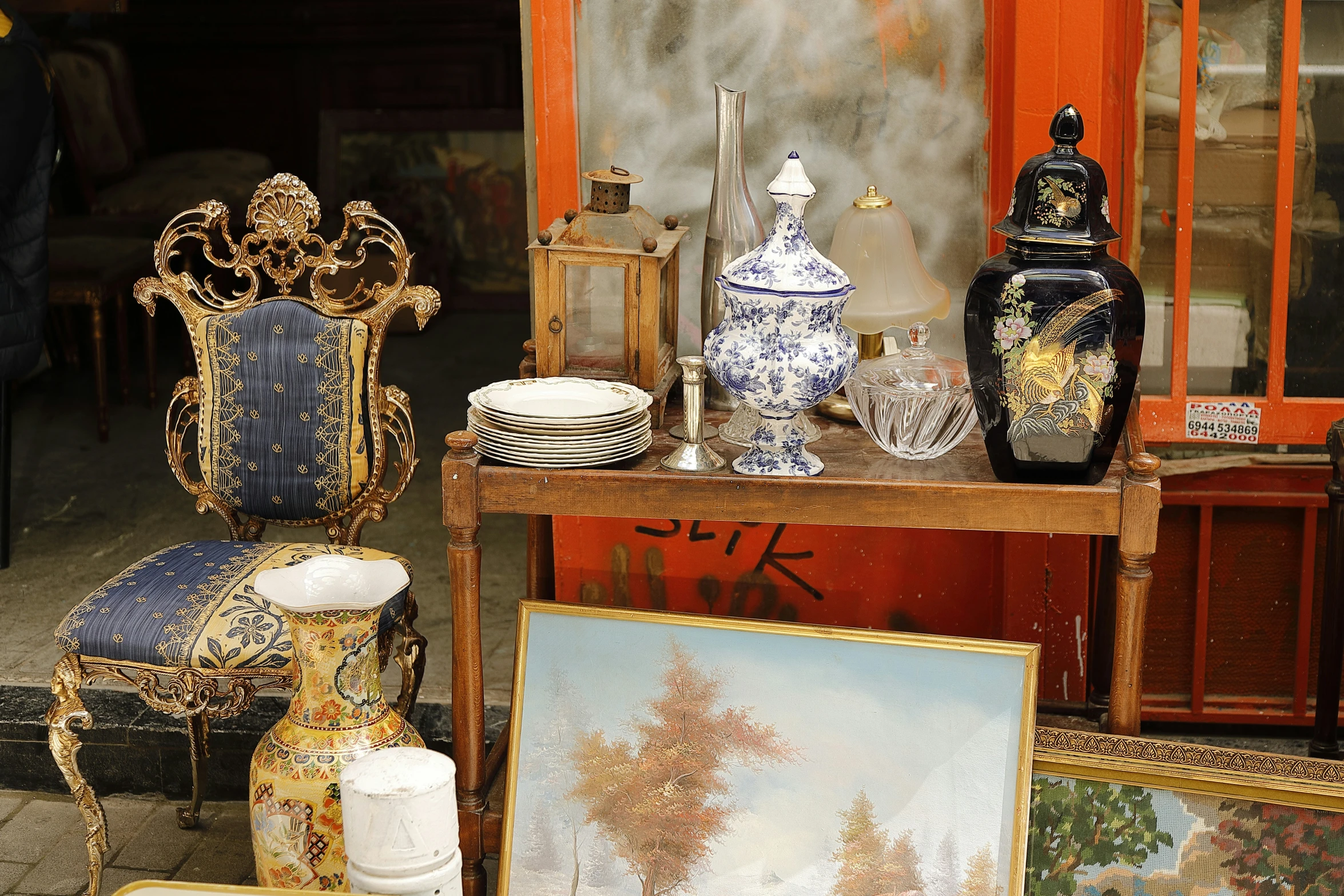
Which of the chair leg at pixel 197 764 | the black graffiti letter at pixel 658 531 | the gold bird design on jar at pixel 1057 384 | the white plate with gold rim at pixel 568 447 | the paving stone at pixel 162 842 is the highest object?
the gold bird design on jar at pixel 1057 384

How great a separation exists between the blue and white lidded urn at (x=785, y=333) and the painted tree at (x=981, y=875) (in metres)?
0.68

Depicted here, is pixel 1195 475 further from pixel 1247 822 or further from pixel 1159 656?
pixel 1247 822

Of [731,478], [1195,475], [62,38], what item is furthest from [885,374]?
[62,38]

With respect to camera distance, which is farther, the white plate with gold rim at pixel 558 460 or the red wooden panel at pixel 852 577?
the red wooden panel at pixel 852 577

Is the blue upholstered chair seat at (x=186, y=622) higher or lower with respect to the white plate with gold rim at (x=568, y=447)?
lower

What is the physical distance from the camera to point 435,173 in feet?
21.5

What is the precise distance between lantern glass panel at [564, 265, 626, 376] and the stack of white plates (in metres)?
0.10

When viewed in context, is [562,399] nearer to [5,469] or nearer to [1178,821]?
[1178,821]

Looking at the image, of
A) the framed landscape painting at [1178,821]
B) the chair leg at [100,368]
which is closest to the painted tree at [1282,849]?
the framed landscape painting at [1178,821]

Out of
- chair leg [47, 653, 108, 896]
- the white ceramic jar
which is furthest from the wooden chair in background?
the white ceramic jar

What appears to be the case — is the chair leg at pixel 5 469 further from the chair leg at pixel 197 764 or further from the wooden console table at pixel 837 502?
the wooden console table at pixel 837 502

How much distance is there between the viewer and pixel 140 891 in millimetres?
1854

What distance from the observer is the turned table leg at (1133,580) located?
2002mm

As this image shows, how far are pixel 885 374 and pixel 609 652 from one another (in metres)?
0.70
